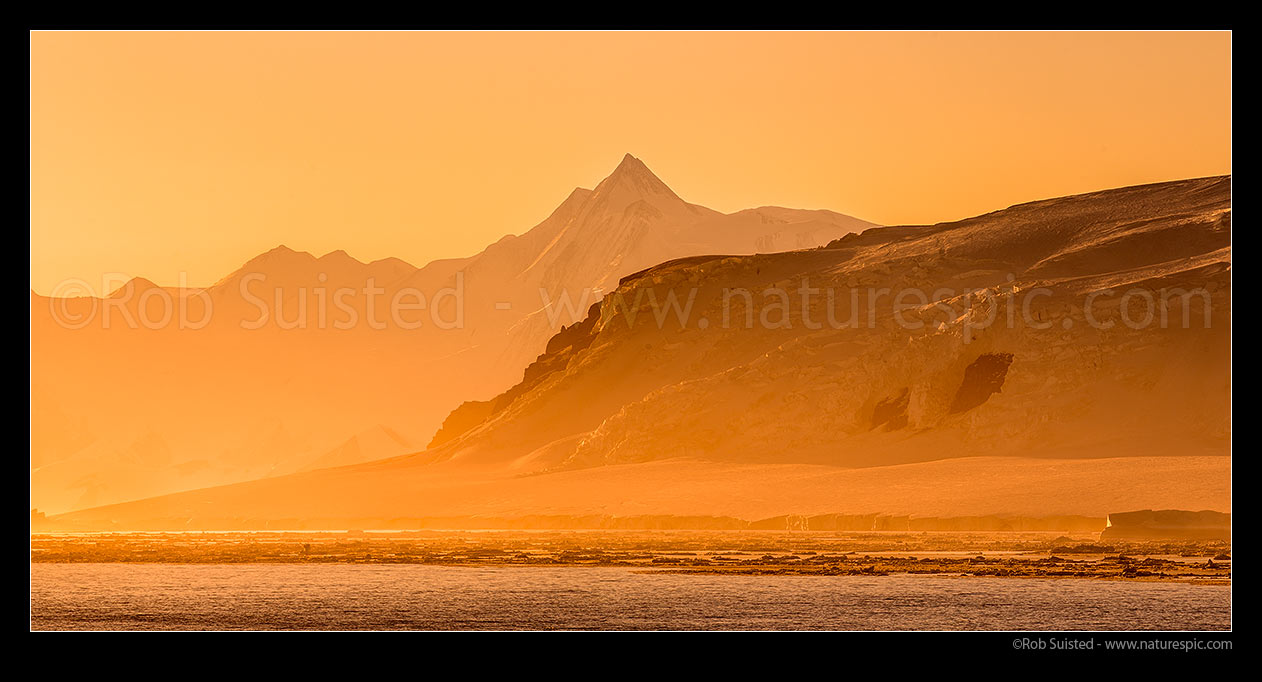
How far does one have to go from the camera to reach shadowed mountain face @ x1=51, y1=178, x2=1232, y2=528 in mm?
117875

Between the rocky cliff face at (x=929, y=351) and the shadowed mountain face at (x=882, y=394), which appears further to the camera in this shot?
the rocky cliff face at (x=929, y=351)

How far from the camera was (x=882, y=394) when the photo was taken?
145 metres

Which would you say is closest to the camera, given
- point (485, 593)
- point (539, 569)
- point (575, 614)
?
point (575, 614)

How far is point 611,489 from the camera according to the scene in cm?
12962

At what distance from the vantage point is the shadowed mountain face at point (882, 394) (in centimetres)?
11788

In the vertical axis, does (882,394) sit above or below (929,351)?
below

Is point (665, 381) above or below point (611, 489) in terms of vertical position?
above

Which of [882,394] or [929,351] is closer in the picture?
[882,394]

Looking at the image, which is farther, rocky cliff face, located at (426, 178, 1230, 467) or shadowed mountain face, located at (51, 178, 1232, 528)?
rocky cliff face, located at (426, 178, 1230, 467)
